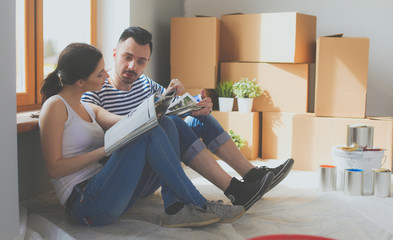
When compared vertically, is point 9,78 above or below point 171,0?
below

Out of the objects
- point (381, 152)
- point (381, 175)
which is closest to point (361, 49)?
point (381, 152)

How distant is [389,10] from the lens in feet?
11.3

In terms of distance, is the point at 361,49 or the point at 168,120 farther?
the point at 361,49

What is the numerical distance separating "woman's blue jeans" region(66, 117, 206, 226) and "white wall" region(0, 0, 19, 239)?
8.4 inches

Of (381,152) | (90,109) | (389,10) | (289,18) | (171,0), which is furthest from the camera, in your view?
(171,0)

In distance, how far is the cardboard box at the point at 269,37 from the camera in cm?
320

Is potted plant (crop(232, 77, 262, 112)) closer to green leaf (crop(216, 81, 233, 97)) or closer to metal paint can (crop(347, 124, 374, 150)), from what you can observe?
green leaf (crop(216, 81, 233, 97))

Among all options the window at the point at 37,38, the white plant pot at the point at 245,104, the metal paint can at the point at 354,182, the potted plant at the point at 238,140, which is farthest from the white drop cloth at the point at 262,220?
the white plant pot at the point at 245,104

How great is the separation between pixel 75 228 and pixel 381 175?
1533mm

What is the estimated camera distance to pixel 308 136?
3117 mm

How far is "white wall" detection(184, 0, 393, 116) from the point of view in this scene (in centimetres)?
346

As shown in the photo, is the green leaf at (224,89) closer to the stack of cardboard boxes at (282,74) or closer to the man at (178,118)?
the stack of cardboard boxes at (282,74)

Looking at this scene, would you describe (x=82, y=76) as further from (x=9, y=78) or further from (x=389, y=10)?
(x=389, y=10)

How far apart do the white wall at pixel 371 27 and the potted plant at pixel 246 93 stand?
2.55 ft
